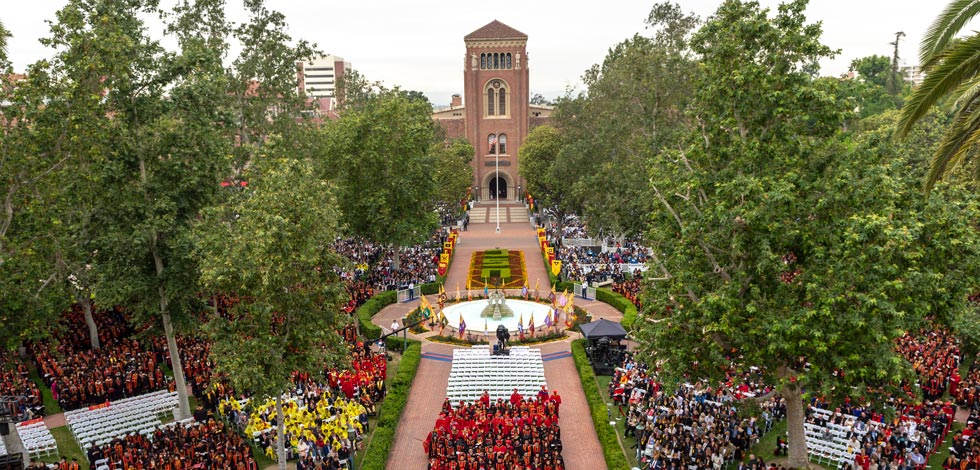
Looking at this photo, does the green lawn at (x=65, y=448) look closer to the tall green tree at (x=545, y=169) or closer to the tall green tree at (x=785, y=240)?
the tall green tree at (x=785, y=240)

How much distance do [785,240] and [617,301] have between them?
22164 millimetres

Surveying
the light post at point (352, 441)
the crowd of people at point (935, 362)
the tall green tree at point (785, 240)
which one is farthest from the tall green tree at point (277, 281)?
the crowd of people at point (935, 362)

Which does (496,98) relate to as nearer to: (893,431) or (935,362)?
(935,362)

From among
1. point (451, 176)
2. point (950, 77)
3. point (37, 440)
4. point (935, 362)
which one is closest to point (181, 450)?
point (37, 440)

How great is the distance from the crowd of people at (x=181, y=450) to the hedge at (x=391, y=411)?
132 inches

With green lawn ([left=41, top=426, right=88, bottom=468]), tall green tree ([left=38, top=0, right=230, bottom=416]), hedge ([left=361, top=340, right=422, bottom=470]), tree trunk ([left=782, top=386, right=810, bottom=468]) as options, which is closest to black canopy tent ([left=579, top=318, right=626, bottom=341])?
hedge ([left=361, top=340, right=422, bottom=470])

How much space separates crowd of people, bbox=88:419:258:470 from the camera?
18.5 m

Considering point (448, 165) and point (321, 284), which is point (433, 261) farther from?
point (321, 284)

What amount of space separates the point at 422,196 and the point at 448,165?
2044 centimetres

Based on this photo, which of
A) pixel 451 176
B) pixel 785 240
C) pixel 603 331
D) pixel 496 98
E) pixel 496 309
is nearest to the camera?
pixel 785 240

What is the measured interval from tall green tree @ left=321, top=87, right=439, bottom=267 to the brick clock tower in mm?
34757

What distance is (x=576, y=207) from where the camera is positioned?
5509cm

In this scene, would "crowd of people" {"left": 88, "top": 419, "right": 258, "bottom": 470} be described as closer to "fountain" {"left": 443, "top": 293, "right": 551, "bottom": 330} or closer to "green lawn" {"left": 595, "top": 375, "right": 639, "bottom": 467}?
"green lawn" {"left": 595, "top": 375, "right": 639, "bottom": 467}

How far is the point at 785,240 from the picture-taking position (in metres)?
15.7
